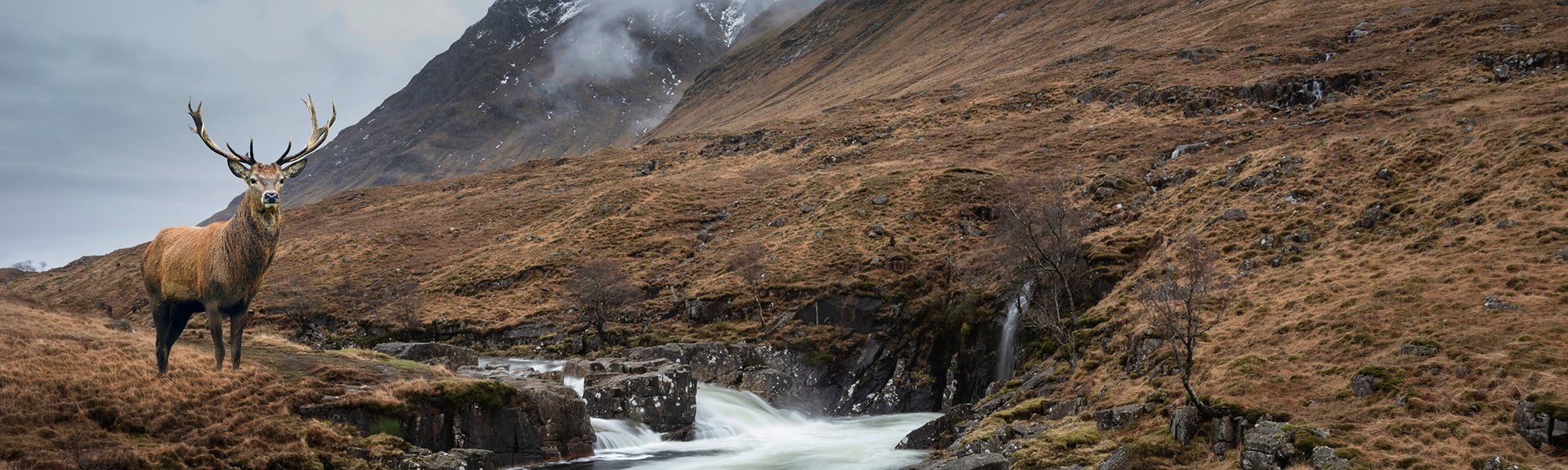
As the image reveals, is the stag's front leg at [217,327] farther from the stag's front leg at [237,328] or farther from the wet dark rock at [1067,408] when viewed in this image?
the wet dark rock at [1067,408]

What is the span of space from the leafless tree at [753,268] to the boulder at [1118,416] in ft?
78.8

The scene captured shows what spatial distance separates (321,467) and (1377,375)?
22803 millimetres

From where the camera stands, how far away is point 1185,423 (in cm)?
1897

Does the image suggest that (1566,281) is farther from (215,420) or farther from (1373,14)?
(1373,14)

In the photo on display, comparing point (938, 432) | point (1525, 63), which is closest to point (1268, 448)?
point (938, 432)

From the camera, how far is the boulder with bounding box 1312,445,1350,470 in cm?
1567

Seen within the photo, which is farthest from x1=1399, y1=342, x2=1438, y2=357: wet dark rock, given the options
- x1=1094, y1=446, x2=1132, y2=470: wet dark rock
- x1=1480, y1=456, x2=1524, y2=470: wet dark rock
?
x1=1094, y1=446, x2=1132, y2=470: wet dark rock

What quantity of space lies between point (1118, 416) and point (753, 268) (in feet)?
94.6

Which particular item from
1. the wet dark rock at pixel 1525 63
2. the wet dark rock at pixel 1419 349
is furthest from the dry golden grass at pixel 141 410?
the wet dark rock at pixel 1525 63

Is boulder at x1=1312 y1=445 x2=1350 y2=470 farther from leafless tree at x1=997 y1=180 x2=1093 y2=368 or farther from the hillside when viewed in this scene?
leafless tree at x1=997 y1=180 x2=1093 y2=368

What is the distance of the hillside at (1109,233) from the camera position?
66.8 ft

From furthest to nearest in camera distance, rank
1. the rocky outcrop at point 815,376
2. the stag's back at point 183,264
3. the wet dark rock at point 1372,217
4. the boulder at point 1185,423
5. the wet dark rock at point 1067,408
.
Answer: the rocky outcrop at point 815,376
the wet dark rock at point 1372,217
the wet dark rock at point 1067,408
the boulder at point 1185,423
the stag's back at point 183,264

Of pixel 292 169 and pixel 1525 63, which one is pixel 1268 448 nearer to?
pixel 292 169

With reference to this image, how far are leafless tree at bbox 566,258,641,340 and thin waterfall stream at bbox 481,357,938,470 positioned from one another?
8469mm
